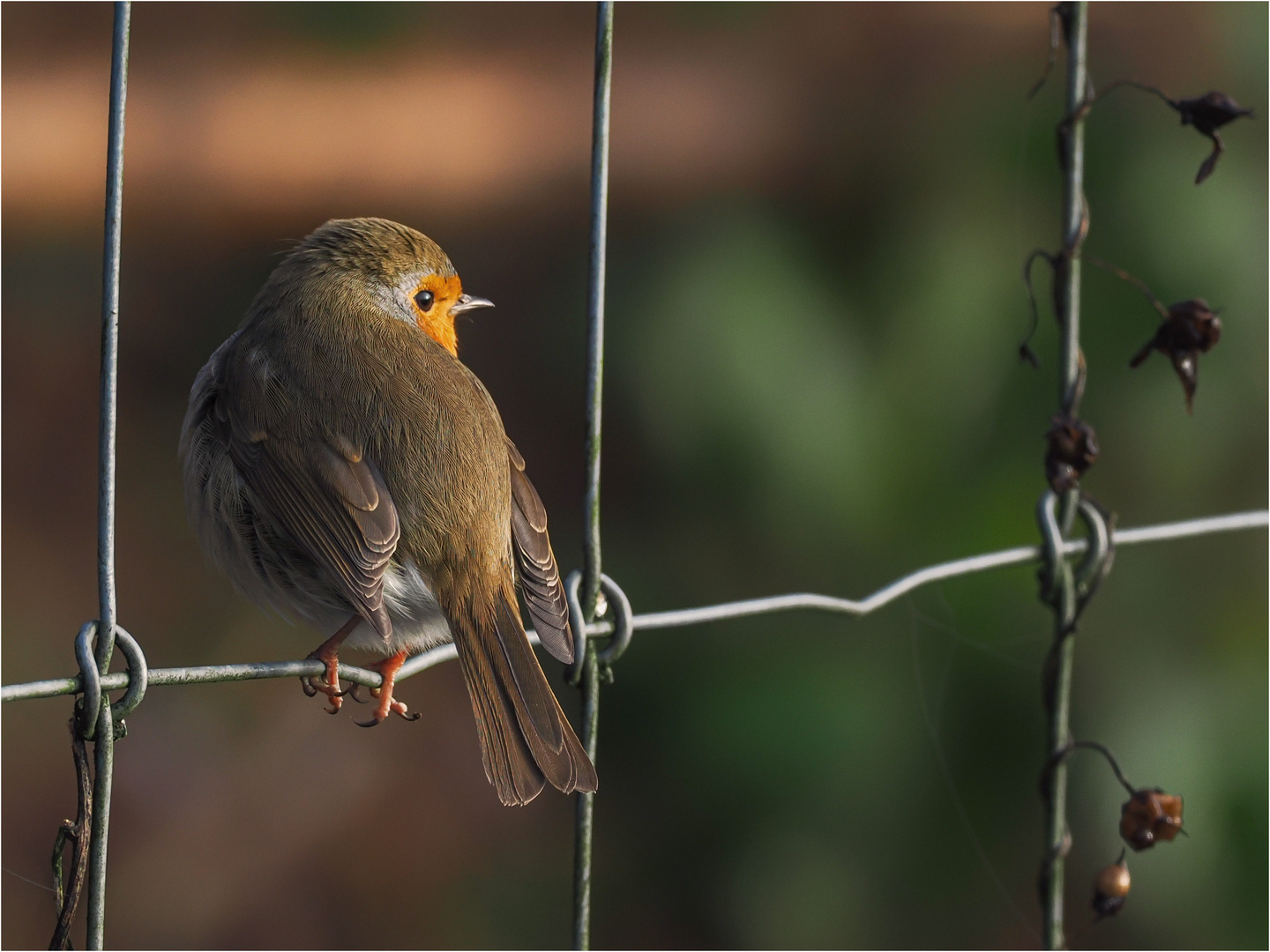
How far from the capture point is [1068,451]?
1.93 meters

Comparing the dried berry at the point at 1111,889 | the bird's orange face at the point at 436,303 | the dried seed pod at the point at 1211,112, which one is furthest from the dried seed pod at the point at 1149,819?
the bird's orange face at the point at 436,303

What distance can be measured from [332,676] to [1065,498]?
104 cm

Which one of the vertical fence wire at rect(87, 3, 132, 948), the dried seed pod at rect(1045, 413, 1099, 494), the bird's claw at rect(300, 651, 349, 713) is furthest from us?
the dried seed pod at rect(1045, 413, 1099, 494)

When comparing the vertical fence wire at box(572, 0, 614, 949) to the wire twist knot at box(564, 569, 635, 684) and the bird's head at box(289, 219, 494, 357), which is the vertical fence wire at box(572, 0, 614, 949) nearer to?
the wire twist knot at box(564, 569, 635, 684)

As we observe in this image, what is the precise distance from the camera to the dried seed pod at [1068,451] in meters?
1.92

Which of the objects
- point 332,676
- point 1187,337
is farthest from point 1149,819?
point 332,676

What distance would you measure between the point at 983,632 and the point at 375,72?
259cm

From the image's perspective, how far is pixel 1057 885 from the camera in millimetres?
2037

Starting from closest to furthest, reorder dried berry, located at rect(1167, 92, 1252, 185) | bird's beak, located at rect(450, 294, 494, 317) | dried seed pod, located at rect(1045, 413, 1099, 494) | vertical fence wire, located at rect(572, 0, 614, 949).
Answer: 1. vertical fence wire, located at rect(572, 0, 614, 949)
2. dried berry, located at rect(1167, 92, 1252, 185)
3. dried seed pod, located at rect(1045, 413, 1099, 494)
4. bird's beak, located at rect(450, 294, 494, 317)

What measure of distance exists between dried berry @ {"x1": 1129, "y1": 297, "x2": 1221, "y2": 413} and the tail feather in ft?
2.81

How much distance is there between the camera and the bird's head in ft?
6.44

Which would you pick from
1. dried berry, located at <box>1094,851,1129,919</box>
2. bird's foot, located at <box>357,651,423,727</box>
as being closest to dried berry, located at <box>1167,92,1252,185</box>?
dried berry, located at <box>1094,851,1129,919</box>

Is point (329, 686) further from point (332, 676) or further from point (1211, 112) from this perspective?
point (1211, 112)

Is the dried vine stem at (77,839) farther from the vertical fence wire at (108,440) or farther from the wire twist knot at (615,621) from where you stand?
the wire twist knot at (615,621)
